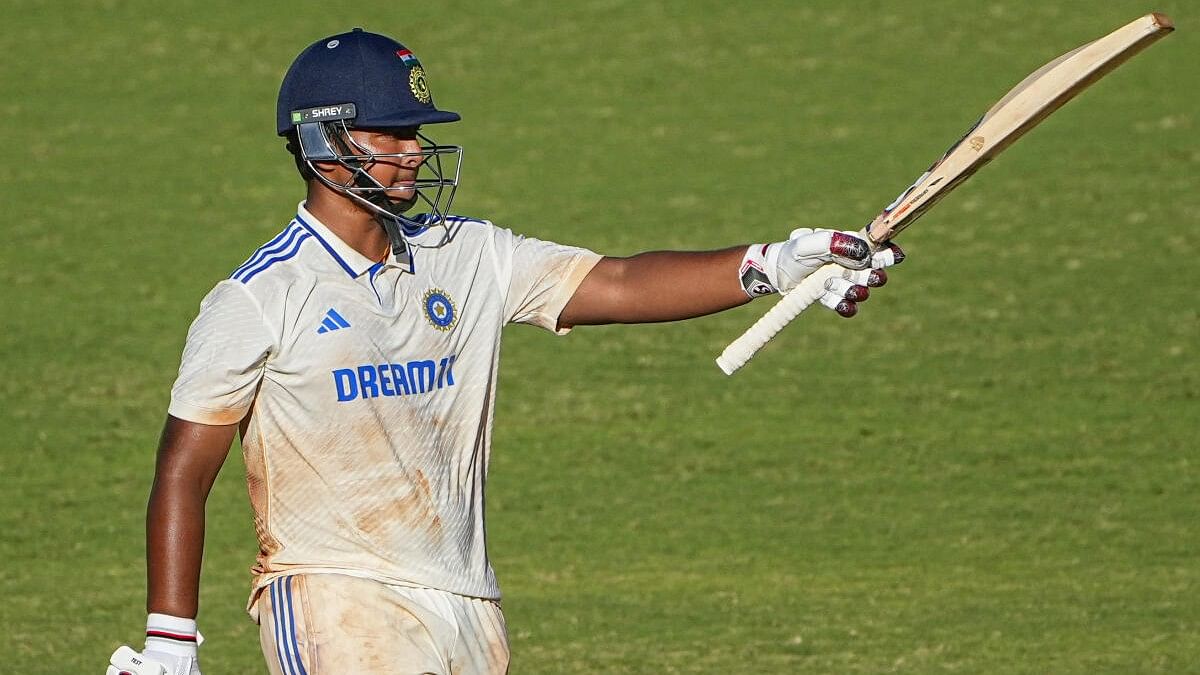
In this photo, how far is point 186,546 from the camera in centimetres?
418

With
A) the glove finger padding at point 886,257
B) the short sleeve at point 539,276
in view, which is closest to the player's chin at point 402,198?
the short sleeve at point 539,276

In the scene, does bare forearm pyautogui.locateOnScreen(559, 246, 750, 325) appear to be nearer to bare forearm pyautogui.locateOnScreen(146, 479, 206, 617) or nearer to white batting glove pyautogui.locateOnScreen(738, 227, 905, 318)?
white batting glove pyautogui.locateOnScreen(738, 227, 905, 318)

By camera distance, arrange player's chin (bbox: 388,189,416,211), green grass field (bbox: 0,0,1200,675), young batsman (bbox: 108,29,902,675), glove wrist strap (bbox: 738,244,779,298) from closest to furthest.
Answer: young batsman (bbox: 108,29,902,675) < player's chin (bbox: 388,189,416,211) < glove wrist strap (bbox: 738,244,779,298) < green grass field (bbox: 0,0,1200,675)

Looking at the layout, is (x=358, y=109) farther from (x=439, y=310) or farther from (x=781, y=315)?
(x=781, y=315)

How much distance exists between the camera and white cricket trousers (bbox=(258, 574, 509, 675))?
14.0ft

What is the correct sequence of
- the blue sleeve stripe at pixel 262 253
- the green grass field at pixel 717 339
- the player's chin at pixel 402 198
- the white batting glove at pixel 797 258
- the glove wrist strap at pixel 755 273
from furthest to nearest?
the green grass field at pixel 717 339, the glove wrist strap at pixel 755 273, the white batting glove at pixel 797 258, the player's chin at pixel 402 198, the blue sleeve stripe at pixel 262 253

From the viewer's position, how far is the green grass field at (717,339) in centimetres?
755

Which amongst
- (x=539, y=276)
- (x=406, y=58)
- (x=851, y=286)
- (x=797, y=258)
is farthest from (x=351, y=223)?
(x=851, y=286)

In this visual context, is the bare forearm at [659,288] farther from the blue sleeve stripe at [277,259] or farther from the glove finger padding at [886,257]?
the blue sleeve stripe at [277,259]

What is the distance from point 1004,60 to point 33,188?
7302 mm

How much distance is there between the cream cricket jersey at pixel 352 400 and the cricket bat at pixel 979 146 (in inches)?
28.7

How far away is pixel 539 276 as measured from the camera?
187 inches

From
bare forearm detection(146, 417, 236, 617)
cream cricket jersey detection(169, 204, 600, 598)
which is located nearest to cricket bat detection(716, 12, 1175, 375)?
cream cricket jersey detection(169, 204, 600, 598)

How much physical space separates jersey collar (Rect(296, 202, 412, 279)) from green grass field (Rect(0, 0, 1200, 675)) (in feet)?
9.38
